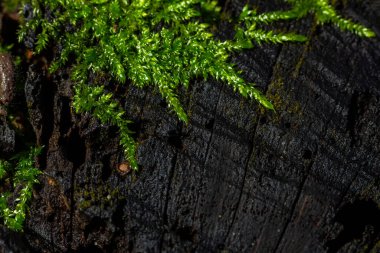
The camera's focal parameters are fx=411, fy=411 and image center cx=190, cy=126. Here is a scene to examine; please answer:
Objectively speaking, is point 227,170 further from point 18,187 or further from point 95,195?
point 18,187

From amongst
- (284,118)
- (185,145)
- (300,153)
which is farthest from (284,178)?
(185,145)

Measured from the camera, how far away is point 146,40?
202 centimetres

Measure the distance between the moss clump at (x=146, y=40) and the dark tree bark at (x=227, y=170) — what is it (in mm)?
67

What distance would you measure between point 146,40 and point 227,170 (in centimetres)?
75

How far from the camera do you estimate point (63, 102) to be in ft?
6.47

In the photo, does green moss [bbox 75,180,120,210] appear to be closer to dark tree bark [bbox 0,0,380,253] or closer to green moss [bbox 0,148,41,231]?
dark tree bark [bbox 0,0,380,253]

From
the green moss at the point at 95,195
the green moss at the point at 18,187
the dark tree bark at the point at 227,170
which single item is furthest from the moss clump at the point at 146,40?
the green moss at the point at 18,187

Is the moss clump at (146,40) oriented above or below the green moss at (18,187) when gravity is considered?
above

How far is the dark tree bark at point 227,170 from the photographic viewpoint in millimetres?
1798

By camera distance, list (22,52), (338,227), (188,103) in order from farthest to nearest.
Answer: (22,52) < (188,103) < (338,227)

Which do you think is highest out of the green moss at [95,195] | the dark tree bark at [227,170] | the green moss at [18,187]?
the dark tree bark at [227,170]

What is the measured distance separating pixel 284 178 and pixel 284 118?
0.28 m

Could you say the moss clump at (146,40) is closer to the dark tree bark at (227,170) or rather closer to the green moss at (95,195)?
the dark tree bark at (227,170)

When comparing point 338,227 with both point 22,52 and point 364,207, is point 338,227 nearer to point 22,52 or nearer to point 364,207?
point 364,207
